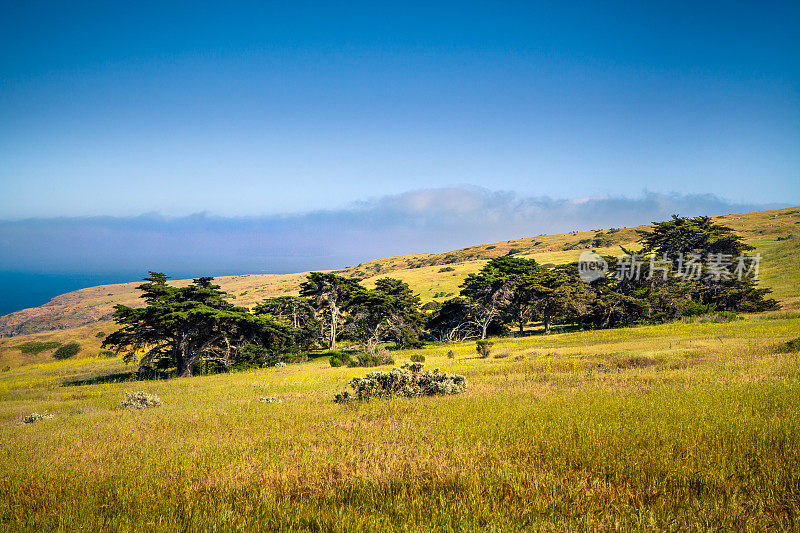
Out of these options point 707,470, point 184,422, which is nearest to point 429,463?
point 707,470

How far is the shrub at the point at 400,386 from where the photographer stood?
1093 centimetres

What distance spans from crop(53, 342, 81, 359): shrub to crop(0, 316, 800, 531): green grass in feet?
120

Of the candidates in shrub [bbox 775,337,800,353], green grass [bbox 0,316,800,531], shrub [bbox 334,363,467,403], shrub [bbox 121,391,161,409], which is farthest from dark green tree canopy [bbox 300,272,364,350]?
shrub [bbox 775,337,800,353]

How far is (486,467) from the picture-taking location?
16.3ft

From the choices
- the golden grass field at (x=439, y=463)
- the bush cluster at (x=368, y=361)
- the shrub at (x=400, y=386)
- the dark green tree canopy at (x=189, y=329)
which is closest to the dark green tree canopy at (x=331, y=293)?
the dark green tree canopy at (x=189, y=329)

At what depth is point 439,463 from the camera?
509 centimetres

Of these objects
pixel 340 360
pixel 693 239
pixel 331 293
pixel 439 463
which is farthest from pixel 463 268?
pixel 439 463

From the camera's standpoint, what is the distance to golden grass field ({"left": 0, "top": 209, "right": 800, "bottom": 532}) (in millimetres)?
3896

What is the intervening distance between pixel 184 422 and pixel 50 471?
3296mm

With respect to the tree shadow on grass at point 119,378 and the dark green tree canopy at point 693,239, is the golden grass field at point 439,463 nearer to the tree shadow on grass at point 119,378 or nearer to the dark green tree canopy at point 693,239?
the tree shadow on grass at point 119,378

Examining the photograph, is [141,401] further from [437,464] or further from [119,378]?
[119,378]

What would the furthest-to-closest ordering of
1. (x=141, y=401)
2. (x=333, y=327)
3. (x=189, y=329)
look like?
(x=333, y=327) → (x=189, y=329) → (x=141, y=401)

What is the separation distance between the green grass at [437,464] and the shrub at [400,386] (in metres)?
0.93

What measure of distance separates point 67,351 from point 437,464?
159 ft
